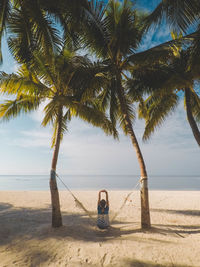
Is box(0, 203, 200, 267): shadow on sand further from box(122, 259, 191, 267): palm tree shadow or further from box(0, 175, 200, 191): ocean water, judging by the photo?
box(0, 175, 200, 191): ocean water

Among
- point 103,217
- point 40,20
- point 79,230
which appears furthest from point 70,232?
point 40,20

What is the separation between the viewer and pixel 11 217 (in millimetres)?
5820

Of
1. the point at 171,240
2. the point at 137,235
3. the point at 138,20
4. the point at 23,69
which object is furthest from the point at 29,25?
the point at 171,240

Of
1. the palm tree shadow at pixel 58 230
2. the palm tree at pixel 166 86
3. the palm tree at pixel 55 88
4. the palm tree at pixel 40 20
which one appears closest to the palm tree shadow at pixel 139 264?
the palm tree shadow at pixel 58 230

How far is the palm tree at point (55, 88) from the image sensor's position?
453 centimetres

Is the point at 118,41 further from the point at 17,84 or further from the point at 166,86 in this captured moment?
the point at 17,84

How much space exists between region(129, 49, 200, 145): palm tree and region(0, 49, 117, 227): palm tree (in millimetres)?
1566

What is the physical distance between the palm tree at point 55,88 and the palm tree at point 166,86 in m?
1.57

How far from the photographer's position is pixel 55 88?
5238 mm

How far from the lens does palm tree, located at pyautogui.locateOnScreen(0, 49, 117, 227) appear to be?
453 cm

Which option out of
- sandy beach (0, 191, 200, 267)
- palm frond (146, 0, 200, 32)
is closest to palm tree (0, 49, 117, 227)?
sandy beach (0, 191, 200, 267)

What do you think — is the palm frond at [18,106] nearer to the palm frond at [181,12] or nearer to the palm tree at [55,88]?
the palm tree at [55,88]

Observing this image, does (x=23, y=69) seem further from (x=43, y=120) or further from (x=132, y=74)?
(x=132, y=74)

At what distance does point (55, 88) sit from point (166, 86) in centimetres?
337
